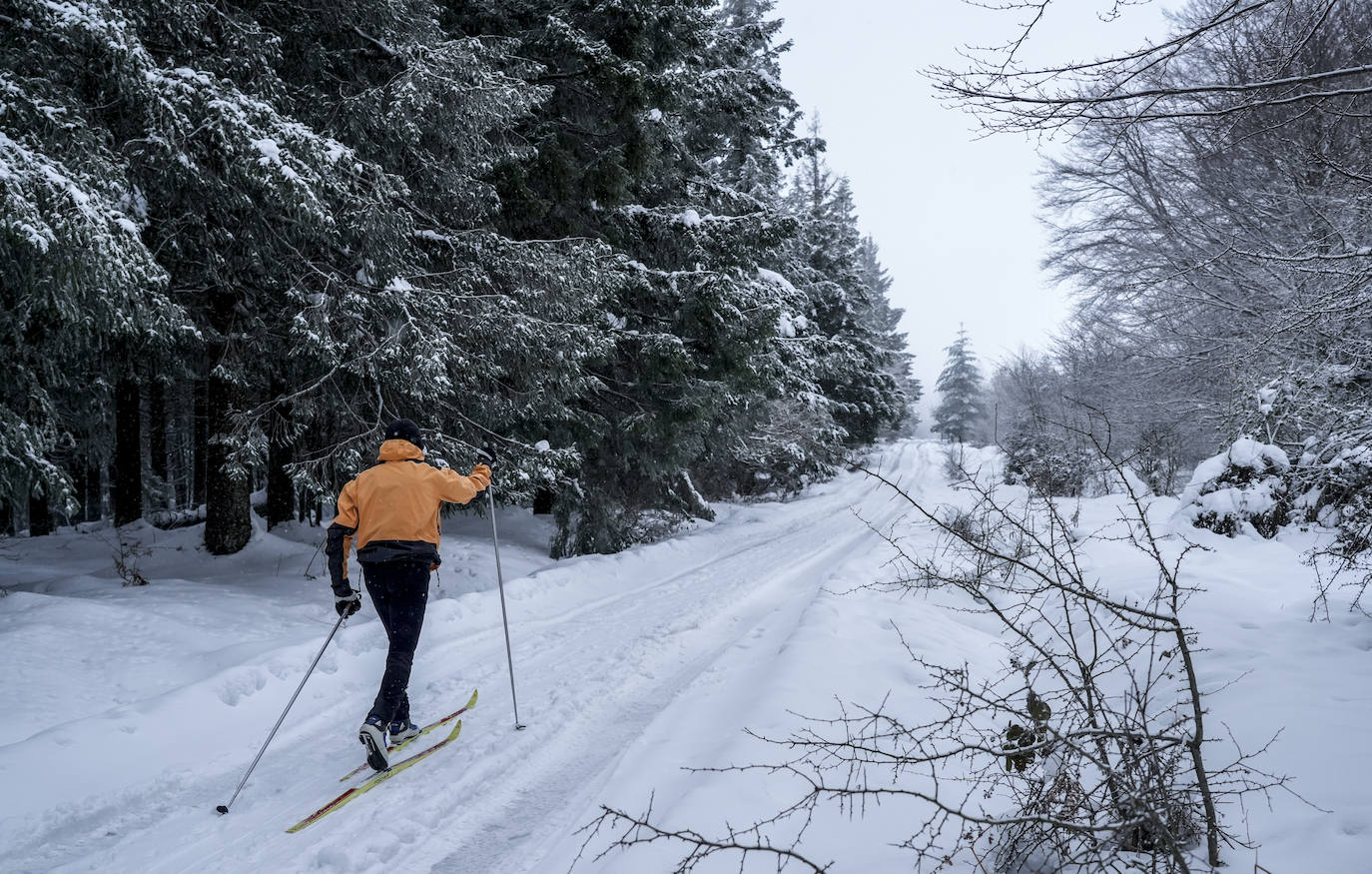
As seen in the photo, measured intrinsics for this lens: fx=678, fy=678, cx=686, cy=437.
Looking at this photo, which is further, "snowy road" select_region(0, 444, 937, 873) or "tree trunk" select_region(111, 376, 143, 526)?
"tree trunk" select_region(111, 376, 143, 526)

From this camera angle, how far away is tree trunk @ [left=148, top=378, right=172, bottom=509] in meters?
16.2

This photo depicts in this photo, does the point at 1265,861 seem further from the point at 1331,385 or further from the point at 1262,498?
the point at 1262,498

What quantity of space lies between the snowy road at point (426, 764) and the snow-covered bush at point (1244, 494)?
6.03m

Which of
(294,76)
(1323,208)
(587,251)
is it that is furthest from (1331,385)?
(294,76)

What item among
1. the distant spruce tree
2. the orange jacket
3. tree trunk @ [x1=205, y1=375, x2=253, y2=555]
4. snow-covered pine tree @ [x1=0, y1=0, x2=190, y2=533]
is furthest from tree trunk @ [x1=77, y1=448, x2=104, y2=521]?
the distant spruce tree

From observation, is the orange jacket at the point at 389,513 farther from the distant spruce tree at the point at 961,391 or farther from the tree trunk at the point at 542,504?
the distant spruce tree at the point at 961,391

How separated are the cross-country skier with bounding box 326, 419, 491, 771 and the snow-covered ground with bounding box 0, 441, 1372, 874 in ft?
2.49

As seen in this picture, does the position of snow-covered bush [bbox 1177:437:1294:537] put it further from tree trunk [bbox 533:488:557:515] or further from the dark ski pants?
tree trunk [bbox 533:488:557:515]

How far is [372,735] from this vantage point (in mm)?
4129

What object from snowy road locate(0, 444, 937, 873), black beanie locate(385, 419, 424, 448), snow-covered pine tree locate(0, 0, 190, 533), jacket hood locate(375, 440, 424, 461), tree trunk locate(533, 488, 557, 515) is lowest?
snowy road locate(0, 444, 937, 873)

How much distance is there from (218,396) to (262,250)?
90.0 inches

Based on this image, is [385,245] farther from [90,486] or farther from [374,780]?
[90,486]

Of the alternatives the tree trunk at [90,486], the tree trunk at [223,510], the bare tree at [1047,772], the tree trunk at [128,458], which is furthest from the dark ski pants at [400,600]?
the tree trunk at [90,486]

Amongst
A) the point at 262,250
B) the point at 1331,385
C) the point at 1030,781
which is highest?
the point at 262,250
